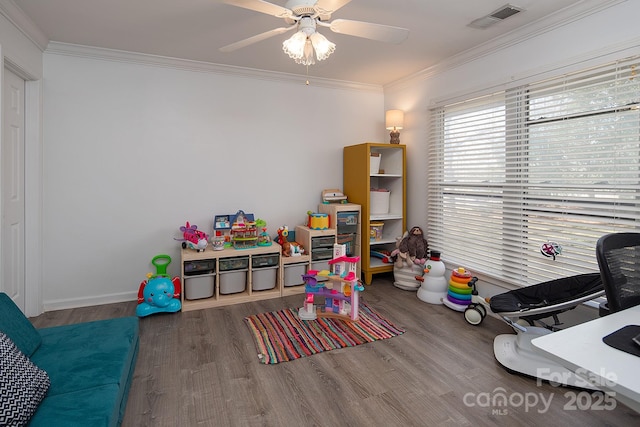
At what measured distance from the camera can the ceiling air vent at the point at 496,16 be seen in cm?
248

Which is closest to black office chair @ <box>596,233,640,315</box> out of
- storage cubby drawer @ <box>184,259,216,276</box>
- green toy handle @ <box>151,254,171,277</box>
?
storage cubby drawer @ <box>184,259,216,276</box>

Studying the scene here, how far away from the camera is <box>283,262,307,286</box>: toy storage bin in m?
3.70

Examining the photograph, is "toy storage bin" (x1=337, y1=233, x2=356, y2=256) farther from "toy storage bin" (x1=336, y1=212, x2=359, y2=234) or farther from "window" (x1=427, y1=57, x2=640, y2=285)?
"window" (x1=427, y1=57, x2=640, y2=285)

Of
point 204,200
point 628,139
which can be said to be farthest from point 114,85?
point 628,139

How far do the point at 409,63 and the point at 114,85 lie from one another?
119 inches

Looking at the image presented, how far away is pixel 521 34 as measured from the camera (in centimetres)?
283

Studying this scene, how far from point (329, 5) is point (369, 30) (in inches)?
13.1

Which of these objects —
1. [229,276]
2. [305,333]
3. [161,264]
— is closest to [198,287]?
[229,276]

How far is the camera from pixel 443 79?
12.0ft

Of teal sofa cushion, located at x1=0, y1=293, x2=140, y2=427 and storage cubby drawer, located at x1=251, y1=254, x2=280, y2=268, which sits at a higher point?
storage cubby drawer, located at x1=251, y1=254, x2=280, y2=268

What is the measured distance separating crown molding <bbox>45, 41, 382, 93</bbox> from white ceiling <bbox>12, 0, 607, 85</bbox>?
0.07 metres

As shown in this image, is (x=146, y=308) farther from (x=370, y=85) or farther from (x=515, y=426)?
(x=370, y=85)

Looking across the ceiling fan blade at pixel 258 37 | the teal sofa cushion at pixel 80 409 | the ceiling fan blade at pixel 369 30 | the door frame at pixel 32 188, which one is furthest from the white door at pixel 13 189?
the ceiling fan blade at pixel 369 30

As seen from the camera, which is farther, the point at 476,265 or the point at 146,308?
the point at 476,265
